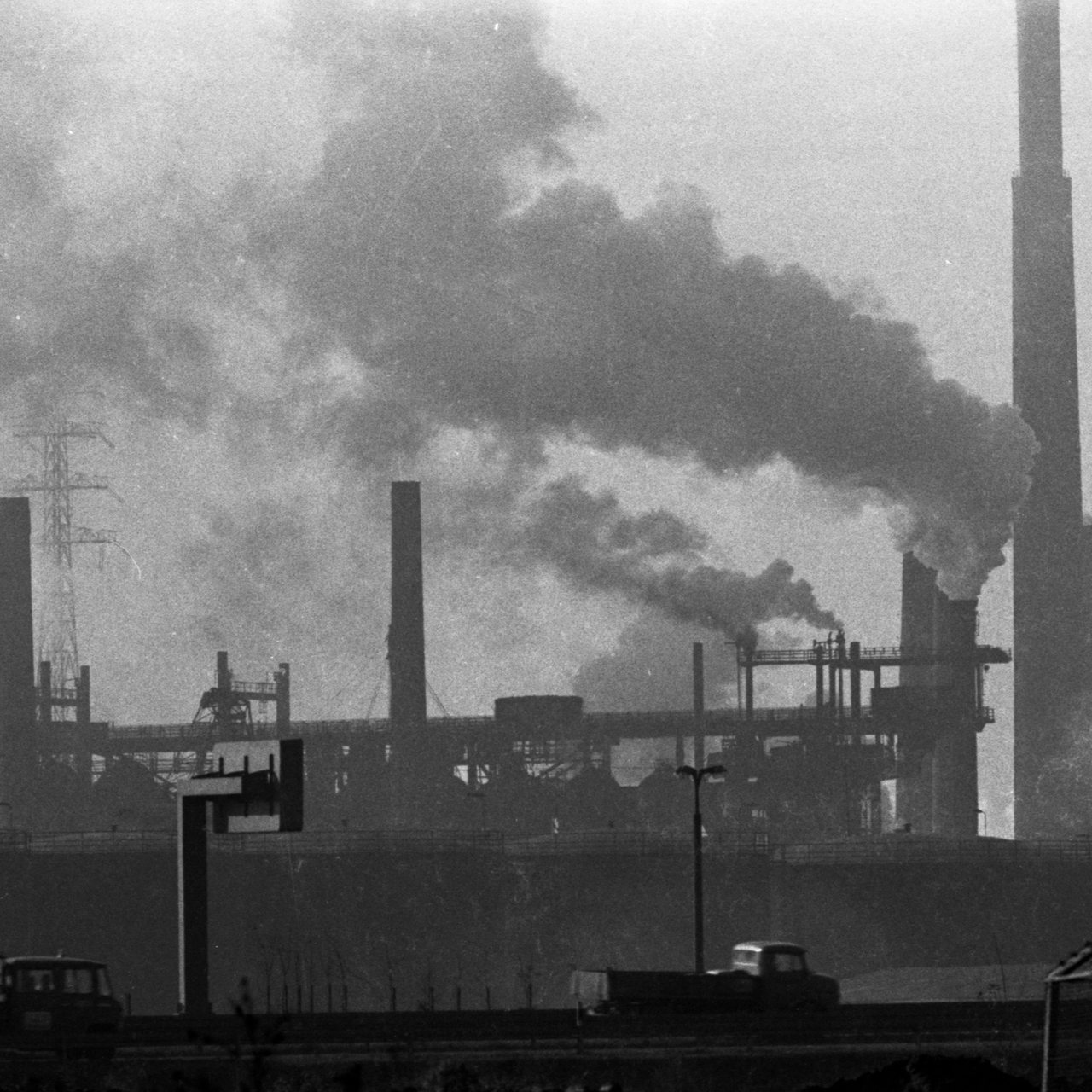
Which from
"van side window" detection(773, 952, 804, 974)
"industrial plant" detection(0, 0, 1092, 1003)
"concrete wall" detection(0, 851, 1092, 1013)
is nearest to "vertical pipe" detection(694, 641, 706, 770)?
"industrial plant" detection(0, 0, 1092, 1003)

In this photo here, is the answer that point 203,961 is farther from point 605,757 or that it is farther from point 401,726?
point 605,757

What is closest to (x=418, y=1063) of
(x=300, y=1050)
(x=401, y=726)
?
(x=300, y=1050)

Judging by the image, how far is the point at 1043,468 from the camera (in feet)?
449

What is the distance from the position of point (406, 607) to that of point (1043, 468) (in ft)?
127

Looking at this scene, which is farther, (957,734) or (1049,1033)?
(957,734)

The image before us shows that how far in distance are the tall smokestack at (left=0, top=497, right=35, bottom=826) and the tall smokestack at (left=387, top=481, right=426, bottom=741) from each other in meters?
17.4

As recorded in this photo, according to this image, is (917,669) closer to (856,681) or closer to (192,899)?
(856,681)

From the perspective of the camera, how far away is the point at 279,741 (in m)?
43.5

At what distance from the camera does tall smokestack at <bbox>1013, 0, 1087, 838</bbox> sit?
443 feet

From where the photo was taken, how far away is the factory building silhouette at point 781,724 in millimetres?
122062

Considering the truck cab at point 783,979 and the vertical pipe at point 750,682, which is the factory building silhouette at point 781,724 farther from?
the truck cab at point 783,979

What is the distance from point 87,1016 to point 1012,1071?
53.9ft

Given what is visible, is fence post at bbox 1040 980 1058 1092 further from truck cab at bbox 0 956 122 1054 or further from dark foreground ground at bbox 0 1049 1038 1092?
truck cab at bbox 0 956 122 1054

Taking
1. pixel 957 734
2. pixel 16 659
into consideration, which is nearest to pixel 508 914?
pixel 957 734
